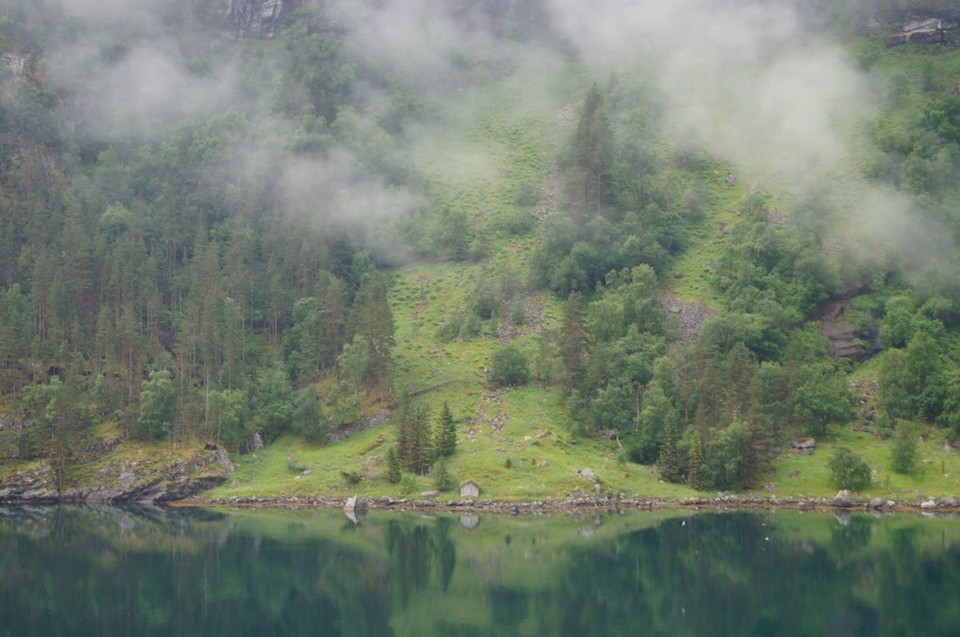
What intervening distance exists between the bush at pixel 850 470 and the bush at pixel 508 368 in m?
41.8

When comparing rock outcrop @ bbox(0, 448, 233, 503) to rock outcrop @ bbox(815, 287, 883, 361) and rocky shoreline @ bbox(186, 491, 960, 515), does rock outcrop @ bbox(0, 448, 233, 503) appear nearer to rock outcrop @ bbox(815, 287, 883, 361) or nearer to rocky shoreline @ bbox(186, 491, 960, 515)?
rocky shoreline @ bbox(186, 491, 960, 515)

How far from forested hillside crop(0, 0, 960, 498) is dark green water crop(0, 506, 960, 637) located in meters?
16.1

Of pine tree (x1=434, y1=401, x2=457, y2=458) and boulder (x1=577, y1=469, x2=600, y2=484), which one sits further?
pine tree (x1=434, y1=401, x2=457, y2=458)

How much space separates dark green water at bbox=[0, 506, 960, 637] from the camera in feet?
221

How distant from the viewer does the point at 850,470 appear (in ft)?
373

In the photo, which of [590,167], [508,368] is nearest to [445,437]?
[508,368]

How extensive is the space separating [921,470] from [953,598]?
48.0 meters

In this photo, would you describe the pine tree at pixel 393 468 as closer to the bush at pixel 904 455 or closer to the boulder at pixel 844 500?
the boulder at pixel 844 500

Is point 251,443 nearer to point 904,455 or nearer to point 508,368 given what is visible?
point 508,368

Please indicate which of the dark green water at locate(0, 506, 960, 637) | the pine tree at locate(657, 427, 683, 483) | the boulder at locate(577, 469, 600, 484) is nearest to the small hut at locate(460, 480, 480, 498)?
the dark green water at locate(0, 506, 960, 637)

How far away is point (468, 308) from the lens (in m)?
154

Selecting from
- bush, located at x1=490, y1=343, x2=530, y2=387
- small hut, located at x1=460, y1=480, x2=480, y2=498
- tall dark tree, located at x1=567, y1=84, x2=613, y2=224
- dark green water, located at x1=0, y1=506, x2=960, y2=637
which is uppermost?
tall dark tree, located at x1=567, y1=84, x2=613, y2=224

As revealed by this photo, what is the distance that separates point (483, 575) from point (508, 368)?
56.4 meters

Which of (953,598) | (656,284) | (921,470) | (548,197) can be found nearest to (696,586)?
(953,598)
